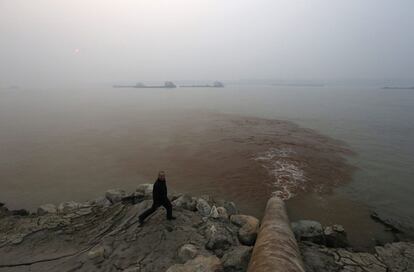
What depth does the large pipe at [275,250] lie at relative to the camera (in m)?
5.34

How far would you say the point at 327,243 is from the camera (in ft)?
27.6

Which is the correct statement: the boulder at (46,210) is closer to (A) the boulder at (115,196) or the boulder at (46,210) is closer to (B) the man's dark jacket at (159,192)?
(A) the boulder at (115,196)

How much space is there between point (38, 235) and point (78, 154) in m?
12.0

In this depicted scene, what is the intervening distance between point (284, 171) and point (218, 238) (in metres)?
9.33

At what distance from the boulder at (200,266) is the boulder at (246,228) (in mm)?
1343

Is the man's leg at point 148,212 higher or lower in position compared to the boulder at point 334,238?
higher

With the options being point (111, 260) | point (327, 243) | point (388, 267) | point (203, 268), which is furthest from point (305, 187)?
point (111, 260)

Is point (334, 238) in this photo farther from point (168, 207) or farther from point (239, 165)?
point (239, 165)

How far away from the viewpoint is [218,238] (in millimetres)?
7297

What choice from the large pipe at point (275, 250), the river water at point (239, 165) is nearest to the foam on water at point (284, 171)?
the river water at point (239, 165)

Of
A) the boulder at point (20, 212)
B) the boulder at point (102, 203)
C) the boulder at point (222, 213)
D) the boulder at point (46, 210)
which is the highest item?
the boulder at point (222, 213)

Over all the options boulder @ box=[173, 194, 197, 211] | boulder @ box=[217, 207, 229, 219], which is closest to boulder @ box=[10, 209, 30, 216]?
boulder @ box=[173, 194, 197, 211]

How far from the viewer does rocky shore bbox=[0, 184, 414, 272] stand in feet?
22.2

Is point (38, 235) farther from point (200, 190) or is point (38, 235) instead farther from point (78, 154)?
point (78, 154)
